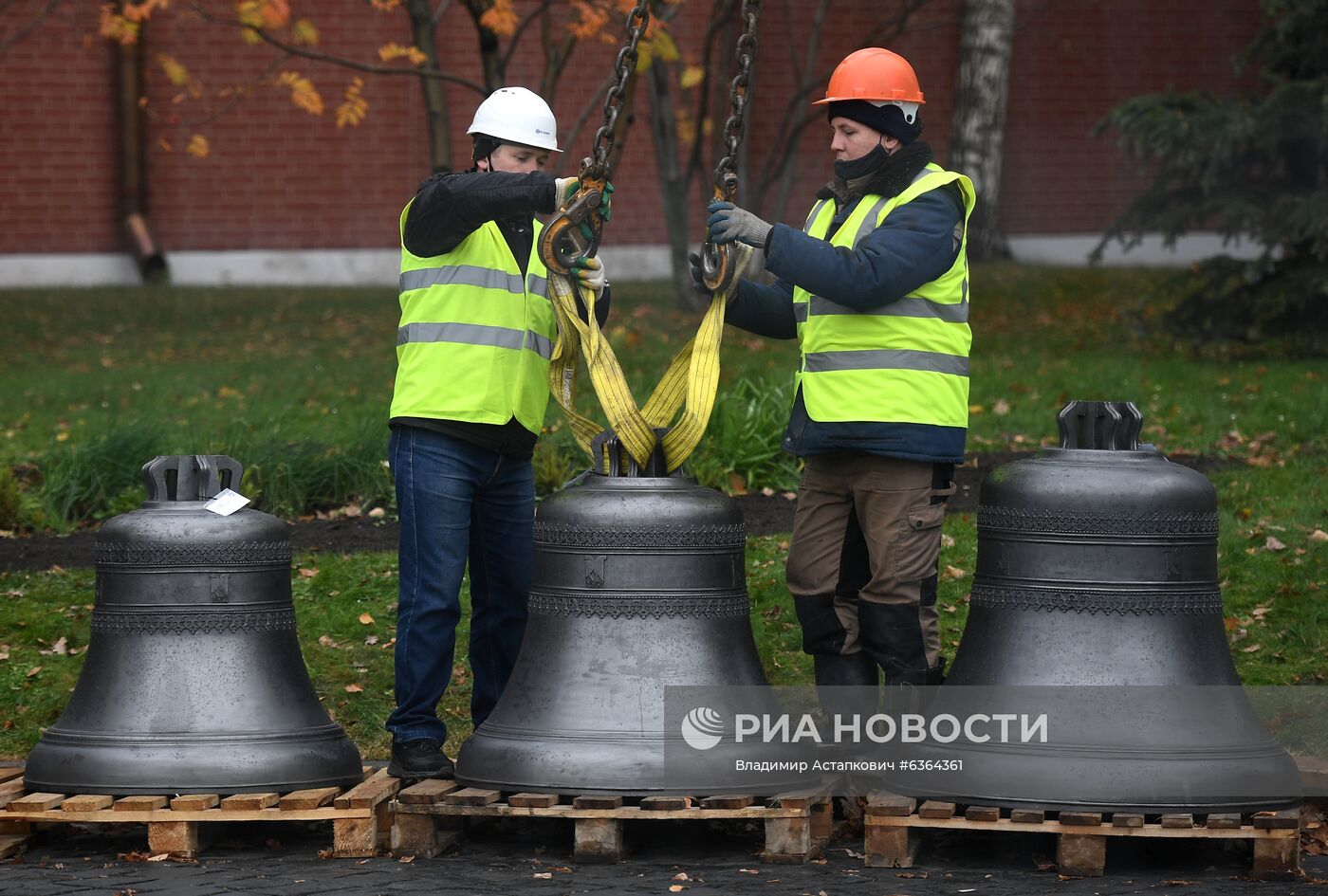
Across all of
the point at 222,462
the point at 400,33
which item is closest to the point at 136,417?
the point at 222,462

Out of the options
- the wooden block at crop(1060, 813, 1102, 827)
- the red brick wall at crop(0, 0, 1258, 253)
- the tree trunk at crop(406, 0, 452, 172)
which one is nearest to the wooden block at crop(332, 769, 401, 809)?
the wooden block at crop(1060, 813, 1102, 827)

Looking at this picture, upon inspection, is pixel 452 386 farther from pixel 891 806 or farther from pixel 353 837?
pixel 891 806

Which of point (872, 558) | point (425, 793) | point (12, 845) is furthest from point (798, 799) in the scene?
point (12, 845)

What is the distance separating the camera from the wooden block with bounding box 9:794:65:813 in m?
5.07

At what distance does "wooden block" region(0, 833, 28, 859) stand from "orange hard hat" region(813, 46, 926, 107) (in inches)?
123

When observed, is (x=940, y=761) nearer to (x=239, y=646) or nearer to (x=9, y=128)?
(x=239, y=646)

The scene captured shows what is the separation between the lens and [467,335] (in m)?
5.41

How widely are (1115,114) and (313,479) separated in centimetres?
691

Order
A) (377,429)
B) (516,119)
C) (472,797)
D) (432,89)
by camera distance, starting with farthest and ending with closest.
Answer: (432,89) → (377,429) → (516,119) → (472,797)

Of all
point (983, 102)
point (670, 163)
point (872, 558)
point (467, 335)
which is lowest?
point (872, 558)

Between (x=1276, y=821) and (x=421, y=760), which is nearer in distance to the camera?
(x=1276, y=821)

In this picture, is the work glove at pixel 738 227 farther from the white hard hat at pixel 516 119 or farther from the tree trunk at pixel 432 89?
the tree trunk at pixel 432 89

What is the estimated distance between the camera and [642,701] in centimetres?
508

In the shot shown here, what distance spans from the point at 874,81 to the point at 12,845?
3.27 metres
